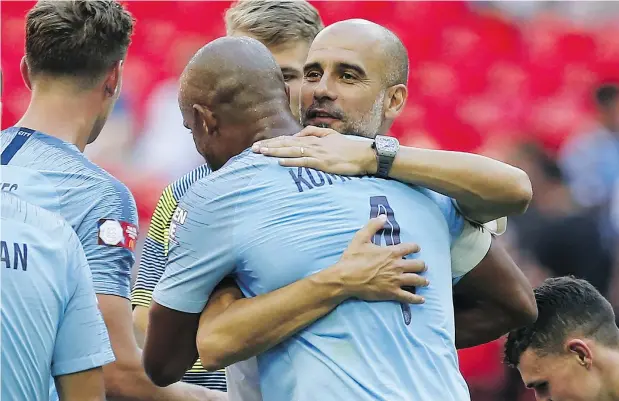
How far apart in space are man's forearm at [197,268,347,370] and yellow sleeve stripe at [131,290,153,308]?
109 cm

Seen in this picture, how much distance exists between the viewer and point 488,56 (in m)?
8.52

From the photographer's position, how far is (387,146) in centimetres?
270

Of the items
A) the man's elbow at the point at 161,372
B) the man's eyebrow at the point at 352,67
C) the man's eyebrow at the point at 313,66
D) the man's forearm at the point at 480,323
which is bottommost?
the man's elbow at the point at 161,372

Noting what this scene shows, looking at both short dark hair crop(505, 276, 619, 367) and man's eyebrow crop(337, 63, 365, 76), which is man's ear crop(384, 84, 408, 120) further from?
short dark hair crop(505, 276, 619, 367)

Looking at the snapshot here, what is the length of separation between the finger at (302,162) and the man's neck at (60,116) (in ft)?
2.69

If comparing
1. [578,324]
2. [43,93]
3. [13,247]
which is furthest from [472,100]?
[13,247]

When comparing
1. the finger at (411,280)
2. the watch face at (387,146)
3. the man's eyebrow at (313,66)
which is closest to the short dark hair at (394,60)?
the man's eyebrow at (313,66)

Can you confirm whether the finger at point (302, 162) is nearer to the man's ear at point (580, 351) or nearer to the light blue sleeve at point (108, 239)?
the light blue sleeve at point (108, 239)

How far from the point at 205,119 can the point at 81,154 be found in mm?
546

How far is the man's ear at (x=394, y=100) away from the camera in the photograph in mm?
3168

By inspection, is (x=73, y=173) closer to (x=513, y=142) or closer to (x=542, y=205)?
(x=542, y=205)

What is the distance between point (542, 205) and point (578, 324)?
343 centimetres

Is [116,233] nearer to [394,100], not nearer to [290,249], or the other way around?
[290,249]

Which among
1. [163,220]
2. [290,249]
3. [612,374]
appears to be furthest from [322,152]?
[612,374]
